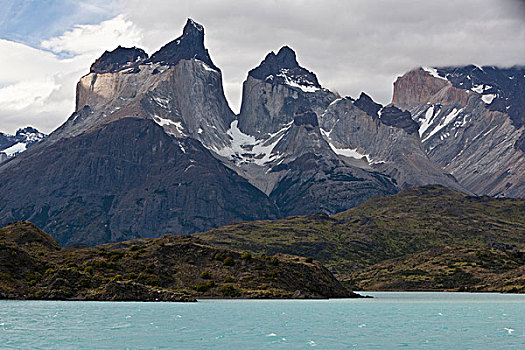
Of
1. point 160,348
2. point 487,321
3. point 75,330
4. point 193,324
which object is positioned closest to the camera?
point 160,348

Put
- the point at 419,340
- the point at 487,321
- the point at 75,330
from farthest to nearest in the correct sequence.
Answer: the point at 487,321 < the point at 75,330 < the point at 419,340

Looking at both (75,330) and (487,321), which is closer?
(75,330)

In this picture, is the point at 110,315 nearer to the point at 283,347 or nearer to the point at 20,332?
the point at 20,332

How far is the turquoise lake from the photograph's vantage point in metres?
91.5

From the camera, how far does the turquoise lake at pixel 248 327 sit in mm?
91500

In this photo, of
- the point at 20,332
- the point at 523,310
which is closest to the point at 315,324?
the point at 20,332

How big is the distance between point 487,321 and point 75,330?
228 ft

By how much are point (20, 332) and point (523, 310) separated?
106m

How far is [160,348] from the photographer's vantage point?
8662 centimetres

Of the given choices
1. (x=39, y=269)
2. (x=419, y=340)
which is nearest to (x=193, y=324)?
(x=419, y=340)

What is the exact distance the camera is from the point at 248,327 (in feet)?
367

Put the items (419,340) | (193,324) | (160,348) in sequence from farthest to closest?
(193,324)
(419,340)
(160,348)

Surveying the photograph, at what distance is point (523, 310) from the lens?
158 m

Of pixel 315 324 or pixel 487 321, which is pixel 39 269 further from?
pixel 487 321
